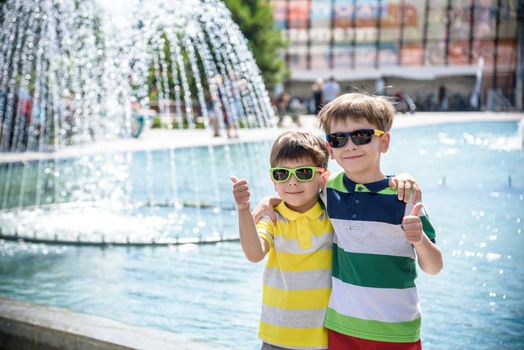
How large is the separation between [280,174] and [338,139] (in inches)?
11.0

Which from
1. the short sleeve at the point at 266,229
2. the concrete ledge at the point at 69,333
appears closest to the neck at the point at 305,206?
the short sleeve at the point at 266,229

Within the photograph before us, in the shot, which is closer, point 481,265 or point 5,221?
point 481,265

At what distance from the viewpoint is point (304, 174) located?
2699 mm

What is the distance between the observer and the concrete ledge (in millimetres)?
3732

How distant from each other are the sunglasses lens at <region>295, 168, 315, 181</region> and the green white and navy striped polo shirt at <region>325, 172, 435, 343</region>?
0.64ft

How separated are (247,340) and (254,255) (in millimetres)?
2019

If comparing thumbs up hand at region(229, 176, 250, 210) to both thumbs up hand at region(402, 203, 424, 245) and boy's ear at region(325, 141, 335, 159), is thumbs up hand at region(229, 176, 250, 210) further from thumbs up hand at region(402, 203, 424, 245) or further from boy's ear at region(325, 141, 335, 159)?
thumbs up hand at region(402, 203, 424, 245)

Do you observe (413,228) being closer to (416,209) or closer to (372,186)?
(416,209)

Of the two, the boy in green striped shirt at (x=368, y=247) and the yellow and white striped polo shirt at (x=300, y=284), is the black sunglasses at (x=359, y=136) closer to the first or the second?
the boy in green striped shirt at (x=368, y=247)

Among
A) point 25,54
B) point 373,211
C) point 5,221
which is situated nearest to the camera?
point 373,211

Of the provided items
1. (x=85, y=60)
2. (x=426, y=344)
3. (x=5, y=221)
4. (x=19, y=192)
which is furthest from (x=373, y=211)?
→ (x=85, y=60)

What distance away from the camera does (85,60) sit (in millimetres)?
21469

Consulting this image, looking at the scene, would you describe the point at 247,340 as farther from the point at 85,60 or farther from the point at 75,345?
the point at 85,60

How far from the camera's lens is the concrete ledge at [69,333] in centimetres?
373
